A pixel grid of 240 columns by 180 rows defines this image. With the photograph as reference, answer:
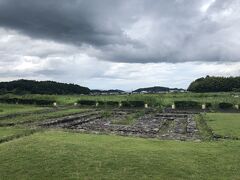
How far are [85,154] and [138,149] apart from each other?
9.69ft

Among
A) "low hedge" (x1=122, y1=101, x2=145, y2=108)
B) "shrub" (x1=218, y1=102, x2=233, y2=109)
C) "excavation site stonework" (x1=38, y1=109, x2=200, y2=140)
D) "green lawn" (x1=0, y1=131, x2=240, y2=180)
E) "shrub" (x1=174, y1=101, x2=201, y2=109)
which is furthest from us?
"low hedge" (x1=122, y1=101, x2=145, y2=108)

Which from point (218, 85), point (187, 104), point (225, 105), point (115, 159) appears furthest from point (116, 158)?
point (218, 85)

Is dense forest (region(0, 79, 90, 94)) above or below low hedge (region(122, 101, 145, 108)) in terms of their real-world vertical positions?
above

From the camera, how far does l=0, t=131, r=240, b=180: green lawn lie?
524 inches

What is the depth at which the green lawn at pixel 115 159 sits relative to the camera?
13.3m

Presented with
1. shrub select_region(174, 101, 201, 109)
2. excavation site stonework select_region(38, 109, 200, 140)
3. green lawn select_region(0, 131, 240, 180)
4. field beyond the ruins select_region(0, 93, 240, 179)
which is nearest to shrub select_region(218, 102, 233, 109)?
shrub select_region(174, 101, 201, 109)

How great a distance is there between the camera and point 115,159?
1489 cm

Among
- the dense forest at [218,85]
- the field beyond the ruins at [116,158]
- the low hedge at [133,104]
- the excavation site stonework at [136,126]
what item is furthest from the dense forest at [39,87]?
the field beyond the ruins at [116,158]

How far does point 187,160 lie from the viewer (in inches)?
596

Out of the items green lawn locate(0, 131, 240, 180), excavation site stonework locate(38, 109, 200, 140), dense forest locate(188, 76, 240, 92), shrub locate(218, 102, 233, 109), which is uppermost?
dense forest locate(188, 76, 240, 92)

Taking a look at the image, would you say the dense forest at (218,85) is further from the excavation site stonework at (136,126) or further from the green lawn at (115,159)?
the green lawn at (115,159)

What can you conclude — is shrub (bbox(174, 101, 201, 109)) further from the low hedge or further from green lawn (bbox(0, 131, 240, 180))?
green lawn (bbox(0, 131, 240, 180))

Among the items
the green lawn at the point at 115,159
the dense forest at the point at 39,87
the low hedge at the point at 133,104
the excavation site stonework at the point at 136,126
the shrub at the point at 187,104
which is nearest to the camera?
the green lawn at the point at 115,159

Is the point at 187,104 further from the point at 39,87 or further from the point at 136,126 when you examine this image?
the point at 39,87
